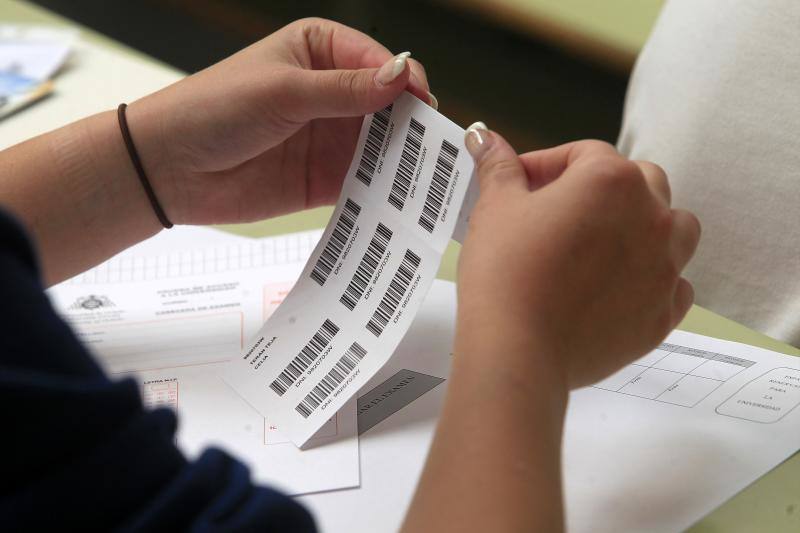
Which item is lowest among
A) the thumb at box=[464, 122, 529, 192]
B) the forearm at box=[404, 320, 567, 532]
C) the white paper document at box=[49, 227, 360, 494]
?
the white paper document at box=[49, 227, 360, 494]

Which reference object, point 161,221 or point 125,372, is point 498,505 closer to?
point 125,372

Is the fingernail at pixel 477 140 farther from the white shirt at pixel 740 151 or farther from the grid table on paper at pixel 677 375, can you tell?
the white shirt at pixel 740 151

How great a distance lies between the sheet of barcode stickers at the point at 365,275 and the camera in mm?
725

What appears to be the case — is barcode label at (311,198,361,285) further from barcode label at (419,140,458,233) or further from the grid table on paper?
the grid table on paper

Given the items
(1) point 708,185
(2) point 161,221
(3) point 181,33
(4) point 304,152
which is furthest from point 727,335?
(3) point 181,33

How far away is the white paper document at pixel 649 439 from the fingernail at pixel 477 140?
0.21m

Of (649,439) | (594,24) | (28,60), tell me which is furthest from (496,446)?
(594,24)

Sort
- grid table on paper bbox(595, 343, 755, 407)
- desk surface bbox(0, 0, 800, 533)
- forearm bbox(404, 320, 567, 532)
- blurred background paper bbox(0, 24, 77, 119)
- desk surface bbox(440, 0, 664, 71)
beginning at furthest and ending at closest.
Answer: desk surface bbox(440, 0, 664, 71) → blurred background paper bbox(0, 24, 77, 119) → grid table on paper bbox(595, 343, 755, 407) → desk surface bbox(0, 0, 800, 533) → forearm bbox(404, 320, 567, 532)

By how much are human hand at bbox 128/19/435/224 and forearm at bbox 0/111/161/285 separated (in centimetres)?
3

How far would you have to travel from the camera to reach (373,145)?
0.79 m

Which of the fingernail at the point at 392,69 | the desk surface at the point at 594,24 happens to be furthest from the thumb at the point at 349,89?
the desk surface at the point at 594,24

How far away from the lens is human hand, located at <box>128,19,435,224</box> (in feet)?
2.64

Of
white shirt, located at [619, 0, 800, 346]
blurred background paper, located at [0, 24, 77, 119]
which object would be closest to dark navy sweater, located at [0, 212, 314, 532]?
white shirt, located at [619, 0, 800, 346]

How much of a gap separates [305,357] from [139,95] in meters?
0.63
